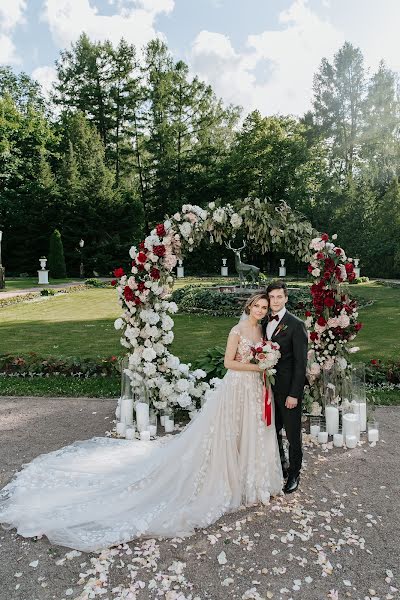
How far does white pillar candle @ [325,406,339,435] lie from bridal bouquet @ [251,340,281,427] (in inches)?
69.3

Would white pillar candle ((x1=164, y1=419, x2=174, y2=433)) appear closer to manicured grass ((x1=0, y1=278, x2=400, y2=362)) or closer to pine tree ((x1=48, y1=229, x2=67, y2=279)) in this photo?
manicured grass ((x1=0, y1=278, x2=400, y2=362))

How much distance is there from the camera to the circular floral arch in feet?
20.1

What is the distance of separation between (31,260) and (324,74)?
1027 inches

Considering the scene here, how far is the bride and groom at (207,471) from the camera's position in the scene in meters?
3.89

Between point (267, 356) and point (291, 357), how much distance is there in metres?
0.38

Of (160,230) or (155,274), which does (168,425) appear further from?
(160,230)

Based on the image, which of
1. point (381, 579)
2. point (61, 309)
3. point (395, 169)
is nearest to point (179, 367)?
point (381, 579)

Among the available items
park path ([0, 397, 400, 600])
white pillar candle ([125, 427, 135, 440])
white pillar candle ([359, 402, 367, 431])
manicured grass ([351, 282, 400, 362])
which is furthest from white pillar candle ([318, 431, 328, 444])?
manicured grass ([351, 282, 400, 362])

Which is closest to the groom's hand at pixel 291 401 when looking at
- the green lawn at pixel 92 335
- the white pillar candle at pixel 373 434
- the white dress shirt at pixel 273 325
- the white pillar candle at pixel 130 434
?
the white dress shirt at pixel 273 325

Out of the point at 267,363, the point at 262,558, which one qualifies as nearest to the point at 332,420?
the point at 267,363

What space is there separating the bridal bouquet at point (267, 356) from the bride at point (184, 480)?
0.11 m

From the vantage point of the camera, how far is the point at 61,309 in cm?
1727

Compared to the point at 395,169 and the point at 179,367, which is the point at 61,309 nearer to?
the point at 179,367

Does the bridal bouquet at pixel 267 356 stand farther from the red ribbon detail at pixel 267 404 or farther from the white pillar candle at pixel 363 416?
the white pillar candle at pixel 363 416
